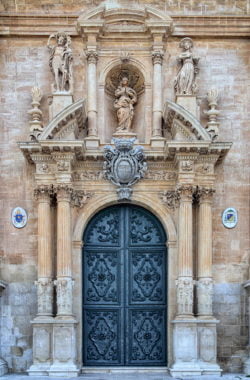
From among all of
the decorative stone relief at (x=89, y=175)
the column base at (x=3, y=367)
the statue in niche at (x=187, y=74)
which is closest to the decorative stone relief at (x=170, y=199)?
the decorative stone relief at (x=89, y=175)

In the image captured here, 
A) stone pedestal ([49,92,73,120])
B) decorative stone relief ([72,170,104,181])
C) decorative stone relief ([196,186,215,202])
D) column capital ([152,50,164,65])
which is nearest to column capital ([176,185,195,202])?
decorative stone relief ([196,186,215,202])

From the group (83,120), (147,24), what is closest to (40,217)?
(83,120)

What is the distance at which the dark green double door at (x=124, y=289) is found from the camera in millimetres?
19250

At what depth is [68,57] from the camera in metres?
19.5

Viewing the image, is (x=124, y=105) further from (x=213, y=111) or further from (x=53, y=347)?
(x=53, y=347)

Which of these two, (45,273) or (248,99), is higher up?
(248,99)

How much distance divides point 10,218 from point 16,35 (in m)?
4.42

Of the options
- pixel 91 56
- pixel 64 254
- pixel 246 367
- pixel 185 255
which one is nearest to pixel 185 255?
pixel 185 255

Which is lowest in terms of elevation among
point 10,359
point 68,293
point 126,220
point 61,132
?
point 10,359

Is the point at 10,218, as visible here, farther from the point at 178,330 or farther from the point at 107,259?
the point at 178,330

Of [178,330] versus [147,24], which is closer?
[178,330]

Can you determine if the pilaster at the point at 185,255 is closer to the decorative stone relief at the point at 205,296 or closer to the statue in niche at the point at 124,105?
the decorative stone relief at the point at 205,296

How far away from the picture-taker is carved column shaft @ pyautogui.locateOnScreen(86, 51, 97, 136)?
64.2ft

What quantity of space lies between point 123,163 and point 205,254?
2.81 metres
